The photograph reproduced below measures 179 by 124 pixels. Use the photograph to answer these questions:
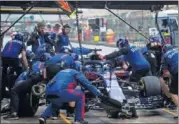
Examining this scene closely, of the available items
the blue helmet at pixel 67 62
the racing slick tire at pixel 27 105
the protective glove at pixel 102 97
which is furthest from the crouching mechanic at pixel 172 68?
the racing slick tire at pixel 27 105

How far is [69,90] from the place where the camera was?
26.2 feet

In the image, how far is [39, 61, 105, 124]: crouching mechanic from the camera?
26.0 feet

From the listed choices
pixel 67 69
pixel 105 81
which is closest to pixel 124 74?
pixel 105 81

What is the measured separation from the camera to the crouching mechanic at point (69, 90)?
792cm

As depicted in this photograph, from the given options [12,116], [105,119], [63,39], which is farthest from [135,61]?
[12,116]

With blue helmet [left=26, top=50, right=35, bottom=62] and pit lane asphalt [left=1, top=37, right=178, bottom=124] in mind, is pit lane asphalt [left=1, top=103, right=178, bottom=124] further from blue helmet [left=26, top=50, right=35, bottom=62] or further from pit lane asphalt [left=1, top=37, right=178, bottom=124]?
blue helmet [left=26, top=50, right=35, bottom=62]

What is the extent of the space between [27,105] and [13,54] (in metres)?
1.61

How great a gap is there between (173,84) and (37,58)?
3712 mm

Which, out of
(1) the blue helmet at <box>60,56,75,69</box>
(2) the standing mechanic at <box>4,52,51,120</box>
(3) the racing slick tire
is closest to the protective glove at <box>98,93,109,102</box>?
(1) the blue helmet at <box>60,56,75,69</box>

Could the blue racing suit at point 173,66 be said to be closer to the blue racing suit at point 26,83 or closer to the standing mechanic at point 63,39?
the blue racing suit at point 26,83

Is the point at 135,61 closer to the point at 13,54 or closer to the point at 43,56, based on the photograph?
the point at 43,56

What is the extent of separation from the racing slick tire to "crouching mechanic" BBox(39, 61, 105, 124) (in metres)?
1.54

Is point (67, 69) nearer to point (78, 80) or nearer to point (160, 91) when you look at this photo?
point (78, 80)

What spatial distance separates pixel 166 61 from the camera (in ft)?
28.5
